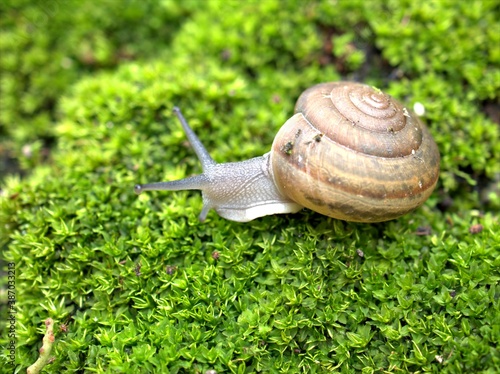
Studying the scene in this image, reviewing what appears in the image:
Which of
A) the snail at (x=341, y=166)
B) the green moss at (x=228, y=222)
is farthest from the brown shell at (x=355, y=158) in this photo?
the green moss at (x=228, y=222)

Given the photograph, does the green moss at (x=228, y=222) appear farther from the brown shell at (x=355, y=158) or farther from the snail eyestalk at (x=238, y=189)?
the brown shell at (x=355, y=158)

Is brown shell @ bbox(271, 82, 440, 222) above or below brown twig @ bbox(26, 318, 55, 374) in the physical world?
above

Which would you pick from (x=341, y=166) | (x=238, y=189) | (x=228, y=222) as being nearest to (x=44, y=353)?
(x=228, y=222)

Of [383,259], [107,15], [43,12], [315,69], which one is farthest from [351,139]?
[43,12]

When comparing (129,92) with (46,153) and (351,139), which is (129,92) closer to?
(46,153)

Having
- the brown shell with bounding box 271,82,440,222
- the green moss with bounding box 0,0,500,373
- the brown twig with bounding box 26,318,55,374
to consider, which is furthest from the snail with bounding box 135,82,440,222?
the brown twig with bounding box 26,318,55,374

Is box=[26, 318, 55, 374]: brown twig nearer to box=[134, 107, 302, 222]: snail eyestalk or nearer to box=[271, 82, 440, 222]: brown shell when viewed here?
box=[134, 107, 302, 222]: snail eyestalk
